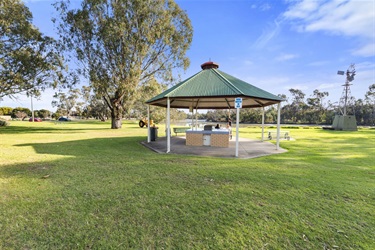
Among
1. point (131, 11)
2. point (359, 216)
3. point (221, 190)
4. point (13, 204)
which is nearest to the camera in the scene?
point (359, 216)

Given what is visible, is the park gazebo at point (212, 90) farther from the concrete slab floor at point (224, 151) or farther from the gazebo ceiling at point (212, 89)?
the concrete slab floor at point (224, 151)

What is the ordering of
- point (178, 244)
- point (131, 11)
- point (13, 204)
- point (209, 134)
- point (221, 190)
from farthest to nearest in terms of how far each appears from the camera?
point (131, 11)
point (209, 134)
point (221, 190)
point (13, 204)
point (178, 244)

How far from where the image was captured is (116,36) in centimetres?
1852

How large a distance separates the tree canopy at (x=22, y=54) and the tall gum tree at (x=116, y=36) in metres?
2.68

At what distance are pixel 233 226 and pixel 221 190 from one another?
128cm

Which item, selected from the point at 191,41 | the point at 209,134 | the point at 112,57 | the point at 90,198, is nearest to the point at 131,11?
the point at 112,57

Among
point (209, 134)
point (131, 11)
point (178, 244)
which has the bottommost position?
point (178, 244)

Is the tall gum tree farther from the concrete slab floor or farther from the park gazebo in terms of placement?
the concrete slab floor

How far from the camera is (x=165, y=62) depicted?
74.7ft

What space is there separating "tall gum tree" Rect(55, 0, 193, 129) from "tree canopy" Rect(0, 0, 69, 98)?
268 centimetres

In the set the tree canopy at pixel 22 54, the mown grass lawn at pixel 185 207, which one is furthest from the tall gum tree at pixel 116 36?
the mown grass lawn at pixel 185 207

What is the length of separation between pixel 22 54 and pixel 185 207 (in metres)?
19.9

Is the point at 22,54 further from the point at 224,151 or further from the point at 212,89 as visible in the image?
the point at 224,151

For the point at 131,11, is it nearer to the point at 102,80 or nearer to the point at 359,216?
the point at 102,80
